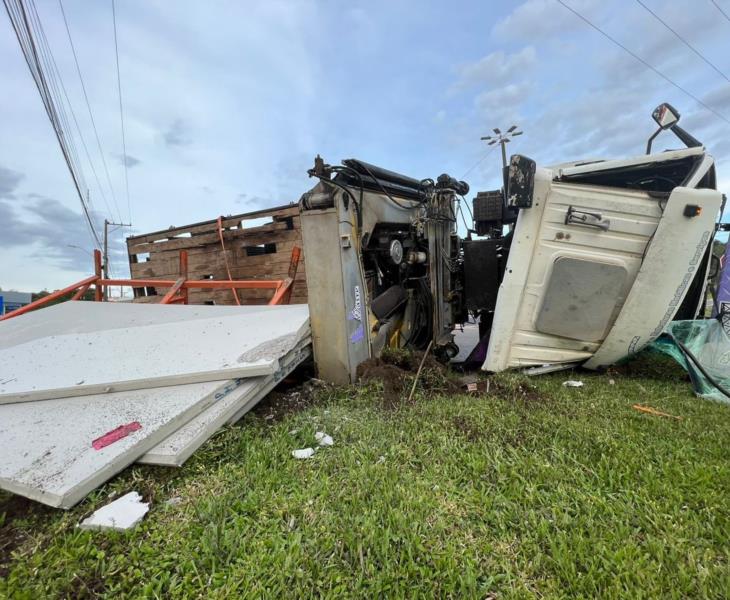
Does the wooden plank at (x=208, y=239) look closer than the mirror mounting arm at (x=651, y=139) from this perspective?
No

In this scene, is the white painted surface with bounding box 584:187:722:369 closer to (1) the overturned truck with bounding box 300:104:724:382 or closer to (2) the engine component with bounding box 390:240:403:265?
(1) the overturned truck with bounding box 300:104:724:382

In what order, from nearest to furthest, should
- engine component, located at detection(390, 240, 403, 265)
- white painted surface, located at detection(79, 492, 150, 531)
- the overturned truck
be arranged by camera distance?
white painted surface, located at detection(79, 492, 150, 531), the overturned truck, engine component, located at detection(390, 240, 403, 265)

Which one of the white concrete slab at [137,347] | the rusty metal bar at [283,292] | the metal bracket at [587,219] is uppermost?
the metal bracket at [587,219]

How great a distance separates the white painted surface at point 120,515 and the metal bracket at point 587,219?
11.0 feet

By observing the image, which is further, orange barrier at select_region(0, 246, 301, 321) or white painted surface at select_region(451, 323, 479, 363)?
white painted surface at select_region(451, 323, 479, 363)

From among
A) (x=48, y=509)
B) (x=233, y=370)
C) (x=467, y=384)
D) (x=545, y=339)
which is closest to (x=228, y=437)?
(x=233, y=370)

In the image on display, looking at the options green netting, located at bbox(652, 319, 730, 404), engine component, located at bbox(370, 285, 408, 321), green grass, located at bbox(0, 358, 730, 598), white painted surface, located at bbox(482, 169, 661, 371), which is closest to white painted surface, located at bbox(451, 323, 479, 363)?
engine component, located at bbox(370, 285, 408, 321)

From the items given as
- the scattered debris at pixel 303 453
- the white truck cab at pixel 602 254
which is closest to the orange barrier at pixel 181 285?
the scattered debris at pixel 303 453

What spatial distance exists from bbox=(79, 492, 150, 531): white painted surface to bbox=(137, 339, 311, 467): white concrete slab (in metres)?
0.19

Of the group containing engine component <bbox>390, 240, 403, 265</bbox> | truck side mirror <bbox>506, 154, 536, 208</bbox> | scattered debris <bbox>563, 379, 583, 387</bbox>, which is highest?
truck side mirror <bbox>506, 154, 536, 208</bbox>

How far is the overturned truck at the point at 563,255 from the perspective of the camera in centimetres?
283

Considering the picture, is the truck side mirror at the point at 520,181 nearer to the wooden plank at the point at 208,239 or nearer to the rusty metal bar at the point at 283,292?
the rusty metal bar at the point at 283,292

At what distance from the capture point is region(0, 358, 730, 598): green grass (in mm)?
1138

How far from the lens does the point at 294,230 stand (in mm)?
4422
